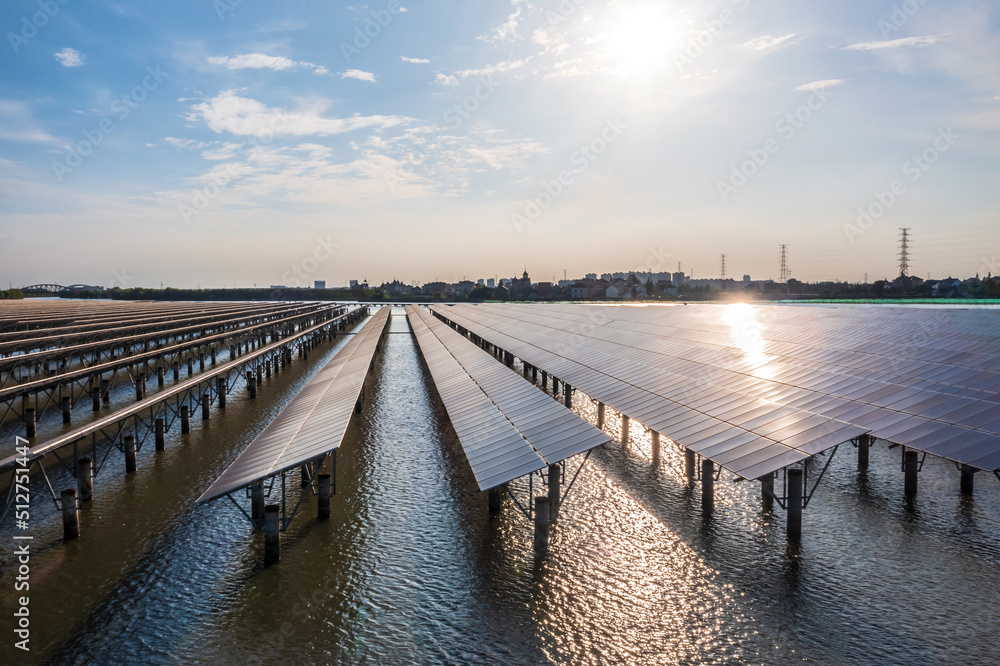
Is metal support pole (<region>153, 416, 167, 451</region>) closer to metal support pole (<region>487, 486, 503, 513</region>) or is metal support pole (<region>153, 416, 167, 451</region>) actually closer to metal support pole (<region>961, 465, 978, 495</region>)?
metal support pole (<region>487, 486, 503, 513</region>)

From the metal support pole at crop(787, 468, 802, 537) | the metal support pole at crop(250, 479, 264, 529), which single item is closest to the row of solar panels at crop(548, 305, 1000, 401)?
the metal support pole at crop(787, 468, 802, 537)

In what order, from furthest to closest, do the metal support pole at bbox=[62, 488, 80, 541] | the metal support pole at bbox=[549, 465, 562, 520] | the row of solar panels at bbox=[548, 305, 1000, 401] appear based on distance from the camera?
1. the row of solar panels at bbox=[548, 305, 1000, 401]
2. the metal support pole at bbox=[549, 465, 562, 520]
3. the metal support pole at bbox=[62, 488, 80, 541]

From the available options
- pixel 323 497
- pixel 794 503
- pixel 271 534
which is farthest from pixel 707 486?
pixel 271 534

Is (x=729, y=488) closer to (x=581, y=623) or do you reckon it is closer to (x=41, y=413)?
(x=581, y=623)

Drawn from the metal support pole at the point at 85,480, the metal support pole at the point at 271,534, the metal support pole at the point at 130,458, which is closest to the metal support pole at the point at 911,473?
the metal support pole at the point at 271,534

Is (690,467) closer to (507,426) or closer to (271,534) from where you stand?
(507,426)
